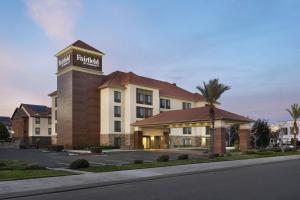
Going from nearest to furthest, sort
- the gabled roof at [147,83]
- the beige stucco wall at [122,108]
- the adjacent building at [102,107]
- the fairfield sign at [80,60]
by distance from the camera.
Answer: the fairfield sign at [80,60]
the adjacent building at [102,107]
the beige stucco wall at [122,108]
the gabled roof at [147,83]

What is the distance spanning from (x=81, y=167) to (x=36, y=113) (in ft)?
220

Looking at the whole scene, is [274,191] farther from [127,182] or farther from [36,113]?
[36,113]

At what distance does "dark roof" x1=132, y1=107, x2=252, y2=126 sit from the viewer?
1889 inches

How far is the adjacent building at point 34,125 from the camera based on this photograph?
3369 inches

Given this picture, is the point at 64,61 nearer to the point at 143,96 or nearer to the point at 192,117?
the point at 143,96

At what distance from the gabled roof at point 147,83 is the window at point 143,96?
133cm

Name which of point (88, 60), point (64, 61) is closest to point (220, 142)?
point (88, 60)

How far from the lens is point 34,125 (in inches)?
3374

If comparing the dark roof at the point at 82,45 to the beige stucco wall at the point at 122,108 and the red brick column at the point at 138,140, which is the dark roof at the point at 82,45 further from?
the red brick column at the point at 138,140

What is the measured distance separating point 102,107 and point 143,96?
26.6ft

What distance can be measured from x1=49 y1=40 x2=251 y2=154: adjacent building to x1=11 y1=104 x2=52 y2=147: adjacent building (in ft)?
60.7

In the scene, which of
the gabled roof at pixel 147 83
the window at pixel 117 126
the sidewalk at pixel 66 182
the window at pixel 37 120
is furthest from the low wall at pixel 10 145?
the sidewalk at pixel 66 182

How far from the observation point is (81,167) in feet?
77.3

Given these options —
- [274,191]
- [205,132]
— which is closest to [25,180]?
[274,191]
